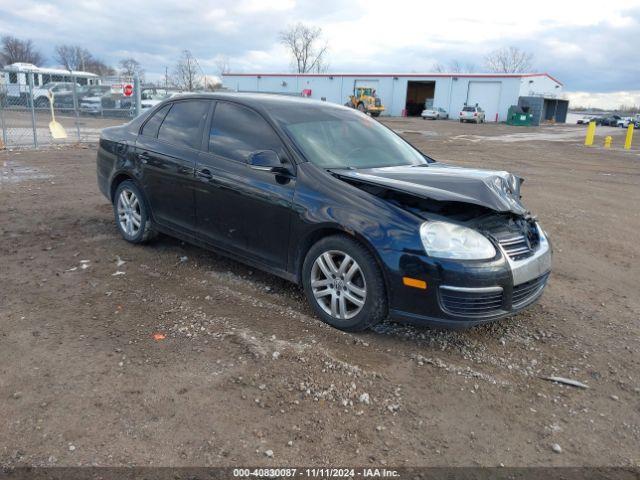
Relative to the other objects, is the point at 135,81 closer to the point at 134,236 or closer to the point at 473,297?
the point at 134,236

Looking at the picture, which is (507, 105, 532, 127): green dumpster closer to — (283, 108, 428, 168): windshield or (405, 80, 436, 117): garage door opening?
(405, 80, 436, 117): garage door opening

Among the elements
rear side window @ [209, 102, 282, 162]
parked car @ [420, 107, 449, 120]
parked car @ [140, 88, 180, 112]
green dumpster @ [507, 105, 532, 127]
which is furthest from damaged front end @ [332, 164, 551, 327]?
parked car @ [420, 107, 449, 120]

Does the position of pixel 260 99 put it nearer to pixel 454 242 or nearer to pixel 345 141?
pixel 345 141

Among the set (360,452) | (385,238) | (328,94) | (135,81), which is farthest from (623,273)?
(328,94)

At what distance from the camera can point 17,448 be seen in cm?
261

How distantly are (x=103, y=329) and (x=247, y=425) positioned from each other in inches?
62.4

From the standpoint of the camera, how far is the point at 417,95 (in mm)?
62312

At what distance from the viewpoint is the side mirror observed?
4.13 meters

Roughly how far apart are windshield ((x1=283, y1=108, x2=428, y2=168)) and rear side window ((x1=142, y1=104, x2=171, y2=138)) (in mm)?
1615

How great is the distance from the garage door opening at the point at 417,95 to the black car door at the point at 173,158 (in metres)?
56.8

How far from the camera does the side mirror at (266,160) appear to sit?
413 cm

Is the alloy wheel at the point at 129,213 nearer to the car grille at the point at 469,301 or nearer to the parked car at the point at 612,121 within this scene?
the car grille at the point at 469,301

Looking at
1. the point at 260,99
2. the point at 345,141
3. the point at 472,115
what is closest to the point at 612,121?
the point at 472,115

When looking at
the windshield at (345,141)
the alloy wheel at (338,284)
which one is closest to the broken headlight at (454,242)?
the alloy wheel at (338,284)
